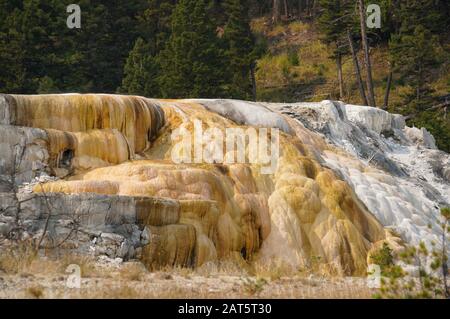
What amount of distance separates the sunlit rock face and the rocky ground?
6.50 feet

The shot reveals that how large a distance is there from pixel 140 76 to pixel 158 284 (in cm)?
2505

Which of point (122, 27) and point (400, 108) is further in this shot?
point (122, 27)

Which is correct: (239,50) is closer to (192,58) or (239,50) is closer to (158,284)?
(192,58)

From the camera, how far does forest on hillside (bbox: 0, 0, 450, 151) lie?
33.9m

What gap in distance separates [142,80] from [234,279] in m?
24.4

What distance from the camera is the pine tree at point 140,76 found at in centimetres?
A: 3469

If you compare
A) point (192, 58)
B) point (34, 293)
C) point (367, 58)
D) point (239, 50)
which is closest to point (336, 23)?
point (239, 50)

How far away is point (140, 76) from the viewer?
114 ft

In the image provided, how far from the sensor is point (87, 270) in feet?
38.0

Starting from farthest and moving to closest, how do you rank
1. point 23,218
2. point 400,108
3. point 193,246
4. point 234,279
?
point 400,108 → point 193,246 → point 23,218 → point 234,279

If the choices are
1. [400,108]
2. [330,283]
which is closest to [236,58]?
[400,108]

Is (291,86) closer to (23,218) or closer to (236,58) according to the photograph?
(236,58)

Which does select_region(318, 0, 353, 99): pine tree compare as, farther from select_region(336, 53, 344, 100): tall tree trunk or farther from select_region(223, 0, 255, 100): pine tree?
select_region(223, 0, 255, 100): pine tree

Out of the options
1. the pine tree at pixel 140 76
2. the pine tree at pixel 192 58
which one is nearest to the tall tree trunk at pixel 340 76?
the pine tree at pixel 192 58
